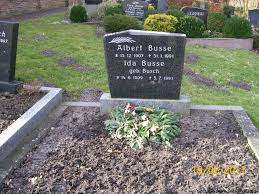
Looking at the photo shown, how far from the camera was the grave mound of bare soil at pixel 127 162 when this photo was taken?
185 inches

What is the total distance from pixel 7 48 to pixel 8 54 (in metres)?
0.11

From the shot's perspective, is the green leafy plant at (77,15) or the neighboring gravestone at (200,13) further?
the green leafy plant at (77,15)

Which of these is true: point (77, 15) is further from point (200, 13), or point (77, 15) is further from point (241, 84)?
point (241, 84)

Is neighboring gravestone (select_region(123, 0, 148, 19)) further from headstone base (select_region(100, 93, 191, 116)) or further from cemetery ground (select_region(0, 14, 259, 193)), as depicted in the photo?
headstone base (select_region(100, 93, 191, 116))

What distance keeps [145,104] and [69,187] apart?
7.90 feet

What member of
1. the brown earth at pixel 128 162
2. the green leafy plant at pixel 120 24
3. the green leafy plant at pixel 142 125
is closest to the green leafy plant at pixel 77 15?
the green leafy plant at pixel 120 24

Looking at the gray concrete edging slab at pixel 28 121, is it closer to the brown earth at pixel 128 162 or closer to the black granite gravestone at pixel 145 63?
the brown earth at pixel 128 162

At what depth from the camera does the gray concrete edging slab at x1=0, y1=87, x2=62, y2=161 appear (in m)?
5.34

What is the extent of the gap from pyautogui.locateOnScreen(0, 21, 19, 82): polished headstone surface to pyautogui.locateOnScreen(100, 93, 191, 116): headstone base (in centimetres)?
190

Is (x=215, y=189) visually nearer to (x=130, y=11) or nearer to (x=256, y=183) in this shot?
(x=256, y=183)

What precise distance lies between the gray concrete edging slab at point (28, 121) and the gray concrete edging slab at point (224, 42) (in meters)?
8.39

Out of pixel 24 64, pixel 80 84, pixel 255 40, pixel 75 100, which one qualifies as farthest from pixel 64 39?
pixel 255 40

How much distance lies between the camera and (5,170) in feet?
16.3

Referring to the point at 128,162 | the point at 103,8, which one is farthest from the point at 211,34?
the point at 128,162
